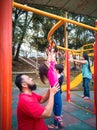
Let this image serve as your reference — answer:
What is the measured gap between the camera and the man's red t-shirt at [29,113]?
2.29 meters

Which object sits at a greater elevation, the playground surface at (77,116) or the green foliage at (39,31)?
the green foliage at (39,31)

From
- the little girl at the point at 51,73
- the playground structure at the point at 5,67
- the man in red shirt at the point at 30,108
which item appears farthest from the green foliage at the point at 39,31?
the playground structure at the point at 5,67

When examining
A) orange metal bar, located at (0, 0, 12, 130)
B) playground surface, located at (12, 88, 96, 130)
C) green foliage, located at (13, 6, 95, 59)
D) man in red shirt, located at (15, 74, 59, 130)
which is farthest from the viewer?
green foliage, located at (13, 6, 95, 59)

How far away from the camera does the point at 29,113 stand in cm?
231

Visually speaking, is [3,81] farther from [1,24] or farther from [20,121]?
[20,121]

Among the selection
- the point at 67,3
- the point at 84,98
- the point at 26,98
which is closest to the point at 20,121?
the point at 26,98

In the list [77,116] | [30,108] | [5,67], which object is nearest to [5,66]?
[5,67]

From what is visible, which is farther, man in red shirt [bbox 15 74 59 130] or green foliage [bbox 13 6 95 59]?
green foliage [bbox 13 6 95 59]

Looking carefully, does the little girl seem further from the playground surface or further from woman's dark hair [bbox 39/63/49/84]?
the playground surface

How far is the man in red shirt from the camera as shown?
2273 millimetres

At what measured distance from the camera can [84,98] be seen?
7.56m

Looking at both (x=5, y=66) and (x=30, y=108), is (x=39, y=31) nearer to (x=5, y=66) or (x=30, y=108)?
(x=30, y=108)

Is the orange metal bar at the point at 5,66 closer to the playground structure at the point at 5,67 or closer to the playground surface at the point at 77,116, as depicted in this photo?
the playground structure at the point at 5,67

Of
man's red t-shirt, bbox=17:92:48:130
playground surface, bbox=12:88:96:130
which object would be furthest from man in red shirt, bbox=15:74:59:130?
playground surface, bbox=12:88:96:130
